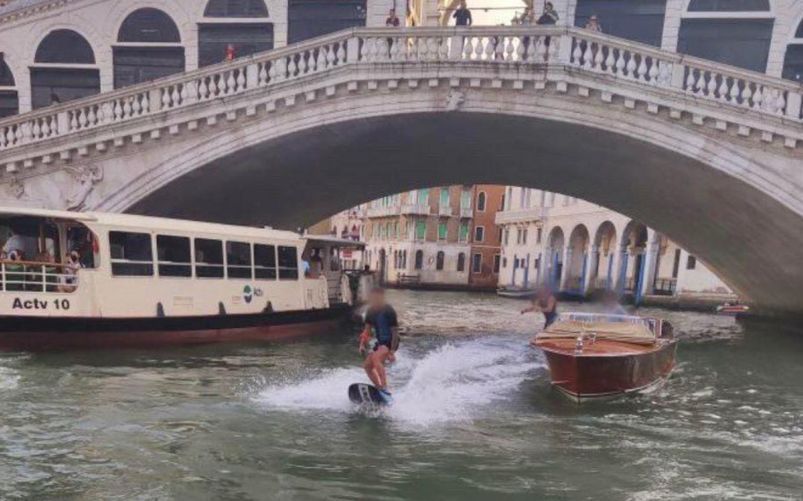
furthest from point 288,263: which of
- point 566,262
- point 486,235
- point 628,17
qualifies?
point 486,235

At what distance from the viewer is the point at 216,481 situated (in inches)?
238

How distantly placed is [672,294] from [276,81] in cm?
2873

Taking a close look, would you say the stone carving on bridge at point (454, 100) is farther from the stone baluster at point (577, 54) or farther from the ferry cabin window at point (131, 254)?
the ferry cabin window at point (131, 254)

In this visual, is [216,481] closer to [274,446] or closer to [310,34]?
[274,446]

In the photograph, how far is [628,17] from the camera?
646 inches

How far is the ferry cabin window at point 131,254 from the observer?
12734 mm

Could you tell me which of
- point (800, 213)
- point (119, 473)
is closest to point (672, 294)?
point (800, 213)

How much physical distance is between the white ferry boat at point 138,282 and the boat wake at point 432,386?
3.65 meters

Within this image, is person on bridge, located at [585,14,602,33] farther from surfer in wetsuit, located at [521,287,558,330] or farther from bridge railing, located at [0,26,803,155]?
surfer in wetsuit, located at [521,287,558,330]

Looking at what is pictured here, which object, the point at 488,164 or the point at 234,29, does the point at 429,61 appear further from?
the point at 234,29

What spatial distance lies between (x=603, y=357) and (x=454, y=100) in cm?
702

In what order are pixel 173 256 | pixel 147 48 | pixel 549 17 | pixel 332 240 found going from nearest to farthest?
1. pixel 173 256
2. pixel 549 17
3. pixel 332 240
4. pixel 147 48

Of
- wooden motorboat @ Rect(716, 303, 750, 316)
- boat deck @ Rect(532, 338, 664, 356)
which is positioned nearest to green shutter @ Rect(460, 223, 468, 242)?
wooden motorboat @ Rect(716, 303, 750, 316)

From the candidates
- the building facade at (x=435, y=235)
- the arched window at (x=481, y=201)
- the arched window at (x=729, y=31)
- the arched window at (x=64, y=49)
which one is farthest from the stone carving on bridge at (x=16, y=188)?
the arched window at (x=481, y=201)
